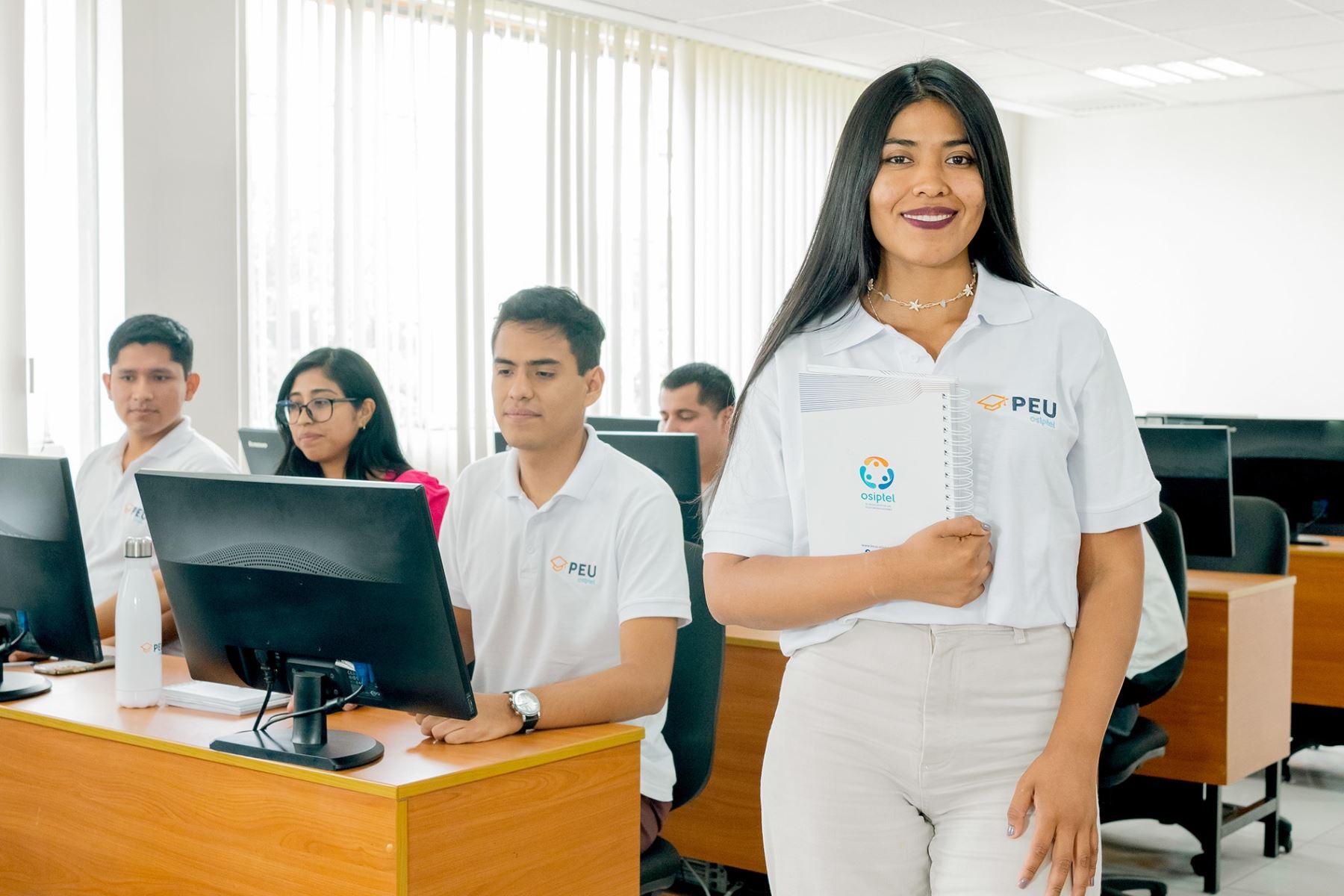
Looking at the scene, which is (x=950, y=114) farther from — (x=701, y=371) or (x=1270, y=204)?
(x=1270, y=204)

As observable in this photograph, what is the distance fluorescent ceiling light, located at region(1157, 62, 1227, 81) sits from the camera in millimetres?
7246

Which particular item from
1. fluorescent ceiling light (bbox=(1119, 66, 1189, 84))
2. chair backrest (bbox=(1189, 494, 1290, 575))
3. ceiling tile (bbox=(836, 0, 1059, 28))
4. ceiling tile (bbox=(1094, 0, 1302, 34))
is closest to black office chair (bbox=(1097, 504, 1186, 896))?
chair backrest (bbox=(1189, 494, 1290, 575))

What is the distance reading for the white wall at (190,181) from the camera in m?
4.66

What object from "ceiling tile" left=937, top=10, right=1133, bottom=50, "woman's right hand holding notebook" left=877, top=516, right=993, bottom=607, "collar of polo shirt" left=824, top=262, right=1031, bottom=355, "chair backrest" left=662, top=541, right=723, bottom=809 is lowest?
"chair backrest" left=662, top=541, right=723, bottom=809

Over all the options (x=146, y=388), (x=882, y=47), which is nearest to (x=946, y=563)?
(x=146, y=388)

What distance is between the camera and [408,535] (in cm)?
171

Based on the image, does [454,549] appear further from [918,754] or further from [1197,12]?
[1197,12]

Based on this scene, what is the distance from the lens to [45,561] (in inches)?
88.6

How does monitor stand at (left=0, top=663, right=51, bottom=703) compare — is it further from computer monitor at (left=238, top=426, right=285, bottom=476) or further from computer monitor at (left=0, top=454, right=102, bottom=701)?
computer monitor at (left=238, top=426, right=285, bottom=476)

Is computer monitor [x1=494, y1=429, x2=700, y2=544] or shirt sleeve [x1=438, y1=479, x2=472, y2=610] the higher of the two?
computer monitor [x1=494, y1=429, x2=700, y2=544]

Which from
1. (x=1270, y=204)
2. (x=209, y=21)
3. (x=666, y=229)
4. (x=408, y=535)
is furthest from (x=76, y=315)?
(x=1270, y=204)

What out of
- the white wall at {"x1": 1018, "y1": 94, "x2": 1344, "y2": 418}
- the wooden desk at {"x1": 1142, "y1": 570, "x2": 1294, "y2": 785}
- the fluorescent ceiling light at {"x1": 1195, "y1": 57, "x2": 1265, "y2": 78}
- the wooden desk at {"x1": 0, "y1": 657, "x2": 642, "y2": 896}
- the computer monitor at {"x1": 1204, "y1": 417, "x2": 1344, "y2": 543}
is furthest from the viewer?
the white wall at {"x1": 1018, "y1": 94, "x2": 1344, "y2": 418}

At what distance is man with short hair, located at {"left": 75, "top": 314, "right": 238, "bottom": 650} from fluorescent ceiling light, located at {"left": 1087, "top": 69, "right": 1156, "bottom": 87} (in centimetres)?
569

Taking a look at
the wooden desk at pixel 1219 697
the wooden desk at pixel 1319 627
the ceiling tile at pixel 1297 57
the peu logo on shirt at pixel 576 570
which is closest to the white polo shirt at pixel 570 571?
the peu logo on shirt at pixel 576 570
